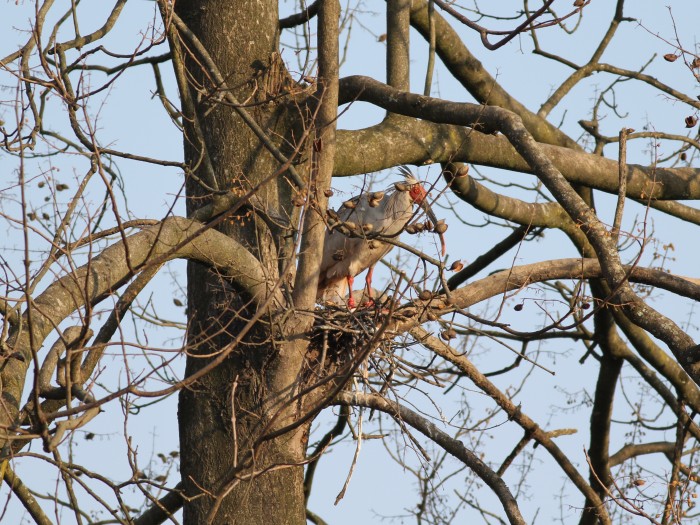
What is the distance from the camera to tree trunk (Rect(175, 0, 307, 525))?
4730 mm

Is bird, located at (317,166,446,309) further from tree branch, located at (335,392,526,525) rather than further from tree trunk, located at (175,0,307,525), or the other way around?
tree trunk, located at (175,0,307,525)

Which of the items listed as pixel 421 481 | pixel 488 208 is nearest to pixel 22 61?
pixel 488 208

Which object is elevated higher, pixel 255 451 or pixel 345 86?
pixel 345 86

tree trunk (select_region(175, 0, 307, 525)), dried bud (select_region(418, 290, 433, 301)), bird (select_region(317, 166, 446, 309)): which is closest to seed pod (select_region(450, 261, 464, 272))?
dried bud (select_region(418, 290, 433, 301))

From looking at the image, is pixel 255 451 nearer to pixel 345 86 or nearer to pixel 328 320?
pixel 328 320

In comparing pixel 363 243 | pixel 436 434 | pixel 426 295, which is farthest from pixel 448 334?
pixel 363 243

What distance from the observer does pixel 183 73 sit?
15.6ft

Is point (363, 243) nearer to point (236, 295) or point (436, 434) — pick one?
point (436, 434)

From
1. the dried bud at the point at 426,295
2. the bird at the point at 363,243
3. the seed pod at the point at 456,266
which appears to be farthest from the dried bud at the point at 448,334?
the bird at the point at 363,243

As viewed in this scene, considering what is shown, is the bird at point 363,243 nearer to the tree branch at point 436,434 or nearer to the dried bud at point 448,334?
the tree branch at point 436,434

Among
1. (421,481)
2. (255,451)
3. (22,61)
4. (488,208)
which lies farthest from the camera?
(421,481)

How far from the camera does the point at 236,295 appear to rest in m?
4.79

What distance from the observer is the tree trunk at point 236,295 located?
15.5 ft

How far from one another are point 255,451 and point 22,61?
204 cm
